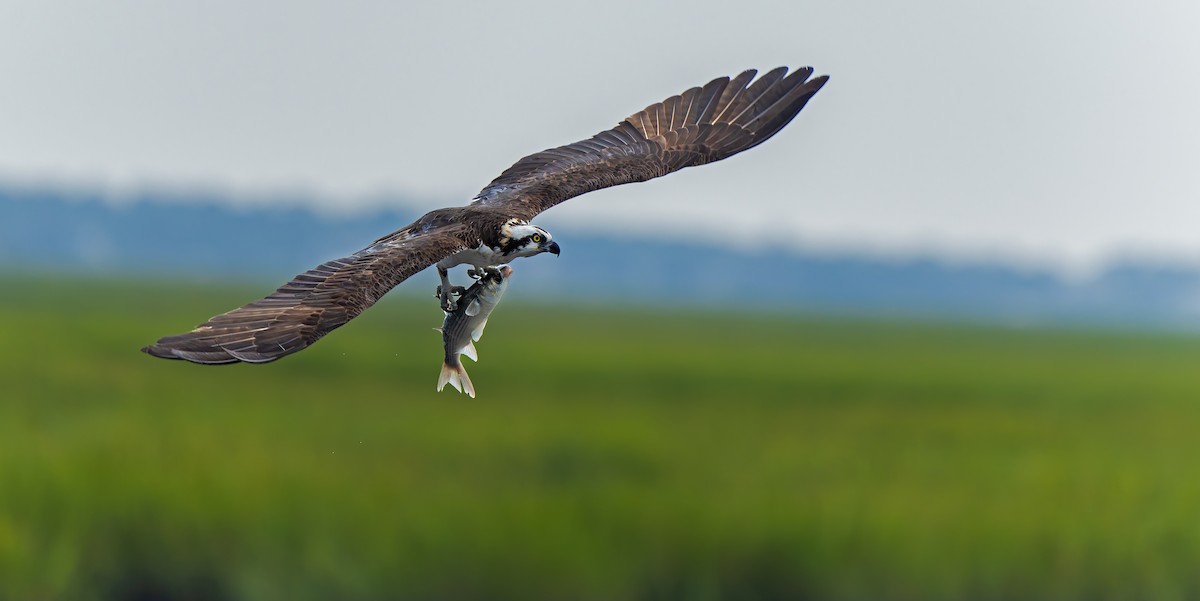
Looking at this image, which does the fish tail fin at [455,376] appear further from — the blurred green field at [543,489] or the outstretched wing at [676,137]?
the blurred green field at [543,489]

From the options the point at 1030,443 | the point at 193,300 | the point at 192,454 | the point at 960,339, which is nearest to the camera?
the point at 192,454

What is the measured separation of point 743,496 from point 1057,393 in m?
40.4

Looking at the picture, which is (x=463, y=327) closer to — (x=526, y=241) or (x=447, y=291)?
(x=447, y=291)

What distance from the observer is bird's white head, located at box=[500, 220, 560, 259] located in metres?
12.2

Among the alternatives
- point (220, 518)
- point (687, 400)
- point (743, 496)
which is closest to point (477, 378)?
point (687, 400)

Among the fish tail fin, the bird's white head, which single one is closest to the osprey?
the bird's white head

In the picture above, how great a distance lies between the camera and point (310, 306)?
37.2 ft

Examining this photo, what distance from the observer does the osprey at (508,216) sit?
35.9 feet

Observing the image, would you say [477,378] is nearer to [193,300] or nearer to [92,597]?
[92,597]

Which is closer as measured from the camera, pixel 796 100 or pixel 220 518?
pixel 796 100

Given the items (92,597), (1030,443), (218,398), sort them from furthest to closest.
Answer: (1030,443) < (218,398) < (92,597)

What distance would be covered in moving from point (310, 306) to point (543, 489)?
21403 millimetres

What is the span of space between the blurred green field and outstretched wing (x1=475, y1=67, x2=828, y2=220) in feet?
35.9

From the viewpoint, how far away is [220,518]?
1060 inches
